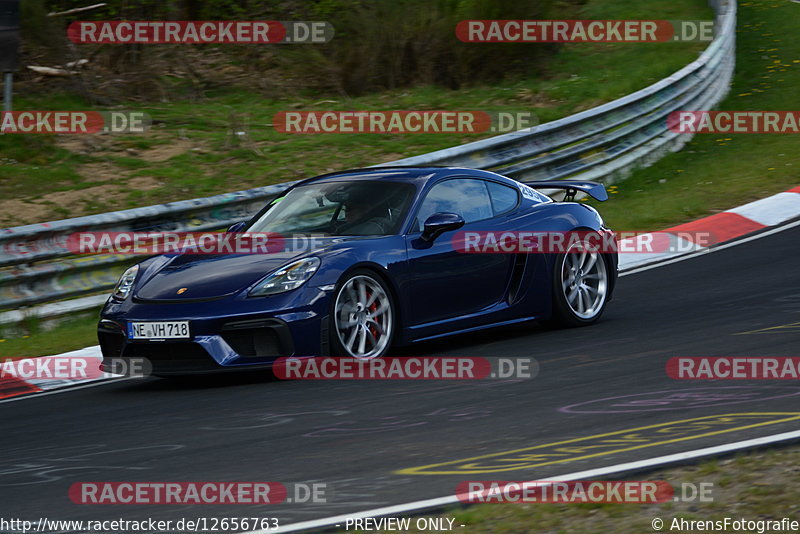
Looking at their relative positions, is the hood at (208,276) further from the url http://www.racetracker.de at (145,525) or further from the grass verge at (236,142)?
the grass verge at (236,142)

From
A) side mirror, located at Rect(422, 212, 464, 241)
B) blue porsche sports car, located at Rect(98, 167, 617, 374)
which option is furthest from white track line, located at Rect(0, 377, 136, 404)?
side mirror, located at Rect(422, 212, 464, 241)

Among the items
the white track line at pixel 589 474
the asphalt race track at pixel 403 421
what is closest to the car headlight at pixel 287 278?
the asphalt race track at pixel 403 421

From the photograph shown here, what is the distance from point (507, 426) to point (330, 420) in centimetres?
94

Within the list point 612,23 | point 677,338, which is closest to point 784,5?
point 612,23

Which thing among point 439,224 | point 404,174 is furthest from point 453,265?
point 404,174

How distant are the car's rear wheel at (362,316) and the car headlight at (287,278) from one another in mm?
209

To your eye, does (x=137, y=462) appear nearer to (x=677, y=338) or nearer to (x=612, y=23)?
(x=677, y=338)

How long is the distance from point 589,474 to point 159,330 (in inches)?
132

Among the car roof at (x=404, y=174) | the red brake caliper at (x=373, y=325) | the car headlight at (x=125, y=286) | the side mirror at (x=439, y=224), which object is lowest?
the red brake caliper at (x=373, y=325)

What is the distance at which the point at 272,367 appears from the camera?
6.93 meters

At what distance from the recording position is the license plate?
6.92 metres

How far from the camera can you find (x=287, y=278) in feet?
23.2

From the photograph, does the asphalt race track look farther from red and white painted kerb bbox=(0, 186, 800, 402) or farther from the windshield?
red and white painted kerb bbox=(0, 186, 800, 402)

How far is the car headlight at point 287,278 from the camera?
7.01 metres
